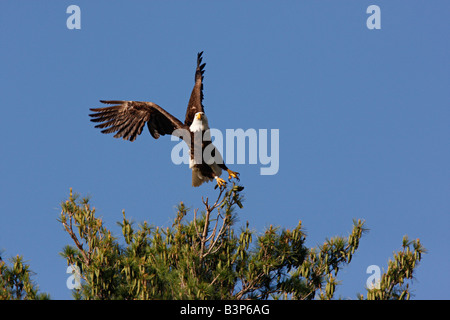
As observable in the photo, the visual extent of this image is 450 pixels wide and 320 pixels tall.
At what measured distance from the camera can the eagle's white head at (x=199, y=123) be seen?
45.8 ft

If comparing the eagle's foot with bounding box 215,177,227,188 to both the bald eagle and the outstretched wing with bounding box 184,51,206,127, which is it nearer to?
the bald eagle

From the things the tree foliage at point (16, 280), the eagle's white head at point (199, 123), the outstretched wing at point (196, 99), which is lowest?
the tree foliage at point (16, 280)

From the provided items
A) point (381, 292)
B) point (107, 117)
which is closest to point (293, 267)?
point (381, 292)

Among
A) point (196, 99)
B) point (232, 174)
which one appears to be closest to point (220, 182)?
point (232, 174)

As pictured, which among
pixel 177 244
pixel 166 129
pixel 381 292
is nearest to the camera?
pixel 381 292

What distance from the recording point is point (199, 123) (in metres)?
14.0

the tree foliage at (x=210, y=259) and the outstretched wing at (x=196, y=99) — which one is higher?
the outstretched wing at (x=196, y=99)

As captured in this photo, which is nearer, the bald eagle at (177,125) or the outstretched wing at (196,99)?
the bald eagle at (177,125)

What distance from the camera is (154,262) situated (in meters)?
11.3

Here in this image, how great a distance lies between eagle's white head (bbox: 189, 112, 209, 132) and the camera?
45.8 feet

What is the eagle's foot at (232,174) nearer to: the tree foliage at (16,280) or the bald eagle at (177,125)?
the bald eagle at (177,125)

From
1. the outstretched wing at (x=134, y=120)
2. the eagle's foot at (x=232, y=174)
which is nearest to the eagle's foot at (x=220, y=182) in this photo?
the eagle's foot at (x=232, y=174)
